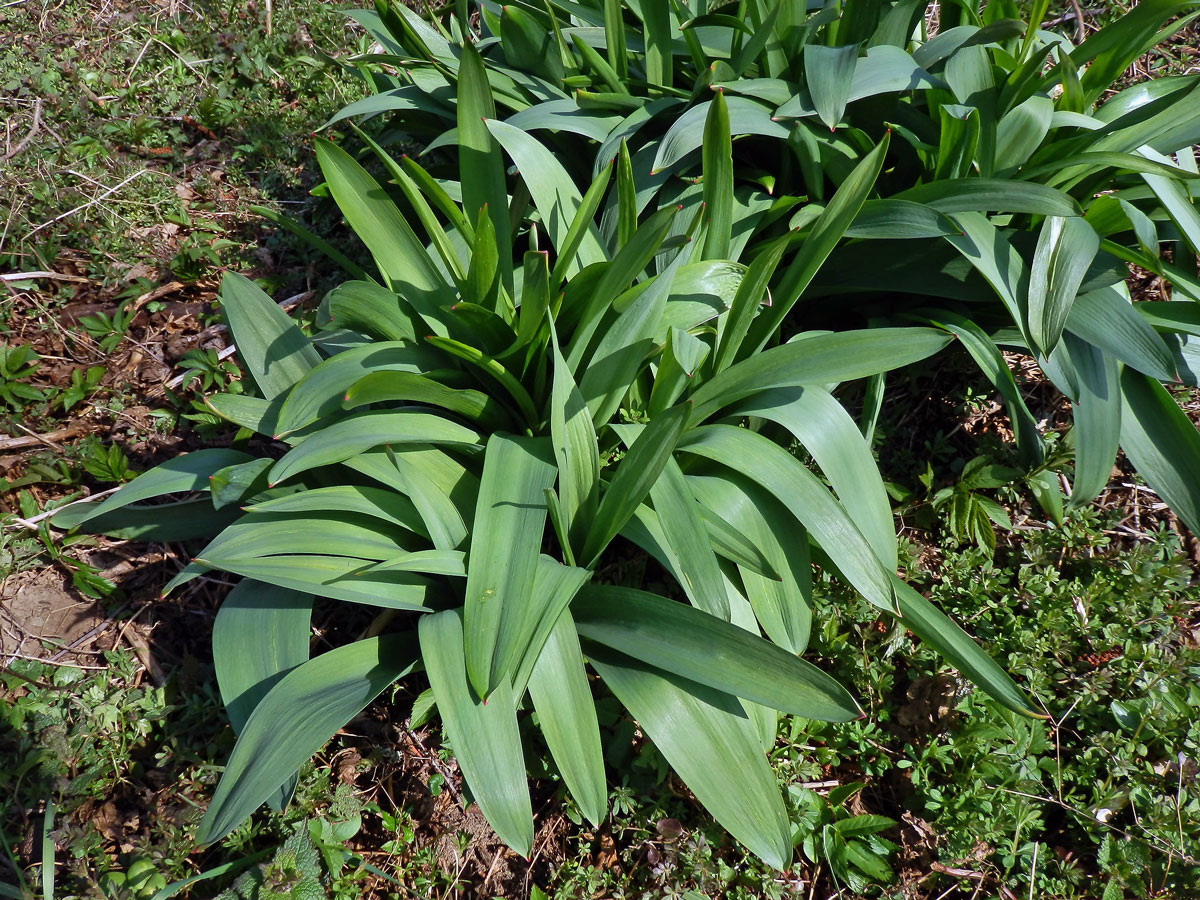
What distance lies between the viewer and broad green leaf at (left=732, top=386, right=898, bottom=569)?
161 centimetres

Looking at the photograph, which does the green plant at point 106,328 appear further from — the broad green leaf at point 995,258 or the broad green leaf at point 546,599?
the broad green leaf at point 995,258

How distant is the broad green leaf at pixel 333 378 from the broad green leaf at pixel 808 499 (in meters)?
0.67

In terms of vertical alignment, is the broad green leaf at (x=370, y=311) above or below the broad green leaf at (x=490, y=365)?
above

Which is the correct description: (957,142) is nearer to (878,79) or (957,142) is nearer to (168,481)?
(878,79)

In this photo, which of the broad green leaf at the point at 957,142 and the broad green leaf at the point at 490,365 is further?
the broad green leaf at the point at 957,142

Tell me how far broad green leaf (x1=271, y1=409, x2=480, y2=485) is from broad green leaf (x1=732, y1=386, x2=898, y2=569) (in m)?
Result: 0.71

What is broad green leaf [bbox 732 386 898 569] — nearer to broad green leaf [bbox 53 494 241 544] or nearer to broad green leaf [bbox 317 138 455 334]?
broad green leaf [bbox 317 138 455 334]

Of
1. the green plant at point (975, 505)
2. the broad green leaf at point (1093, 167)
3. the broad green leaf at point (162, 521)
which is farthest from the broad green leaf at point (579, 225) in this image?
the green plant at point (975, 505)

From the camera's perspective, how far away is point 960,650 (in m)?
1.56

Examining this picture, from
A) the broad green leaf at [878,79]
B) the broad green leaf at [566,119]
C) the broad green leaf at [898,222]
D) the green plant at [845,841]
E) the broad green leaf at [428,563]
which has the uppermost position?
the broad green leaf at [878,79]

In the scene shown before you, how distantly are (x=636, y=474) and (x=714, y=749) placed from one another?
54cm

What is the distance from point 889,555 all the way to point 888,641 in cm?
38

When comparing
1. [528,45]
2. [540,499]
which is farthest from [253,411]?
[528,45]

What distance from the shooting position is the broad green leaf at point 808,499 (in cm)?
149
